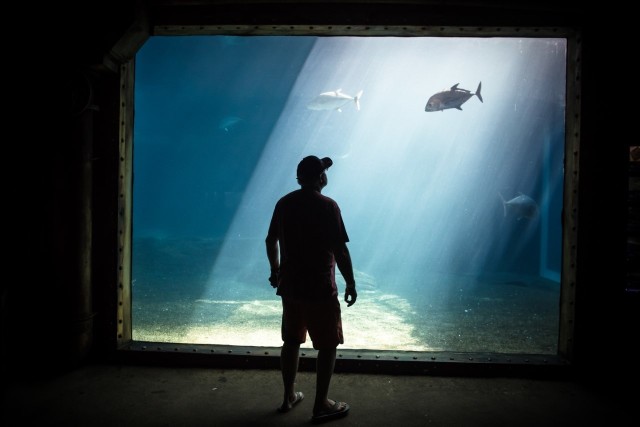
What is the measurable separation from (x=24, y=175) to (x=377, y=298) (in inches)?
356

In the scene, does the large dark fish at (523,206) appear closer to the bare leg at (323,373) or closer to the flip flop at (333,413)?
the flip flop at (333,413)

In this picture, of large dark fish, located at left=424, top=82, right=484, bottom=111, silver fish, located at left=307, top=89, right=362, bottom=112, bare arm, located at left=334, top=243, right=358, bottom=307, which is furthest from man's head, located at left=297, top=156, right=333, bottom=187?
silver fish, located at left=307, top=89, right=362, bottom=112

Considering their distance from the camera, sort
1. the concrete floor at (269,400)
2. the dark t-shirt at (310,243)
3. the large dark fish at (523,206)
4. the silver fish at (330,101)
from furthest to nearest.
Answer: the silver fish at (330,101) → the large dark fish at (523,206) → the concrete floor at (269,400) → the dark t-shirt at (310,243)

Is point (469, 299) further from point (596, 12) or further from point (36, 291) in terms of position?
point (36, 291)

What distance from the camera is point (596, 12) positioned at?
143 inches

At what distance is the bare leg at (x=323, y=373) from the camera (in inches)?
110

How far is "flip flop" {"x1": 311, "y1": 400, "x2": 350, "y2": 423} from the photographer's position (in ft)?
9.29

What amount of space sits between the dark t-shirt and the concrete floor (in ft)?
3.41

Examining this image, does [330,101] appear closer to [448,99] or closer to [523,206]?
[448,99]

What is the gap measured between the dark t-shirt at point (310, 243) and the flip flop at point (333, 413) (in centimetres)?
91

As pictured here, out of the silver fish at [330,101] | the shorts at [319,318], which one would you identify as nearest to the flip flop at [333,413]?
the shorts at [319,318]

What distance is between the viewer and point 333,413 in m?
2.89

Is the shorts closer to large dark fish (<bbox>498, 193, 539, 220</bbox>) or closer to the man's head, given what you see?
the man's head

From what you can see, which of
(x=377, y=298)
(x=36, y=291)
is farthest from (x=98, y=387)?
(x=377, y=298)
